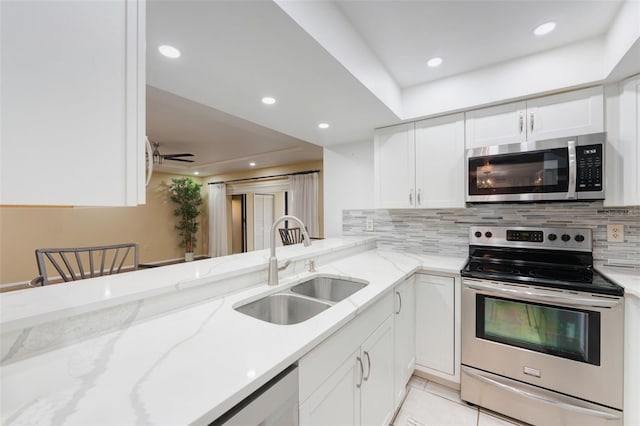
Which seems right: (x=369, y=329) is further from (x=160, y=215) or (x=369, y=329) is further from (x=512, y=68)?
(x=160, y=215)

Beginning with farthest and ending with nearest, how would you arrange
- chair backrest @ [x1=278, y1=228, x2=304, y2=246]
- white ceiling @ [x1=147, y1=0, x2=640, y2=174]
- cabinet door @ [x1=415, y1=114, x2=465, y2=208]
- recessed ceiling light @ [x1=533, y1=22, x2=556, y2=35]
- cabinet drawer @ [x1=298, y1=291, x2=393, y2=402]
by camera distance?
1. chair backrest @ [x1=278, y1=228, x2=304, y2=246]
2. cabinet door @ [x1=415, y1=114, x2=465, y2=208]
3. recessed ceiling light @ [x1=533, y1=22, x2=556, y2=35]
4. white ceiling @ [x1=147, y1=0, x2=640, y2=174]
5. cabinet drawer @ [x1=298, y1=291, x2=393, y2=402]

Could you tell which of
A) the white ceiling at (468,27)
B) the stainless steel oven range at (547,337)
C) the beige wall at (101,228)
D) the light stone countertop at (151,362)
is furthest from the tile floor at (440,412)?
the beige wall at (101,228)

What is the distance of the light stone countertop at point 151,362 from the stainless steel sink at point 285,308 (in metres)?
0.17

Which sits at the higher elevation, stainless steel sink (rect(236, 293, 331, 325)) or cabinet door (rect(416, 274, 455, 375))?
stainless steel sink (rect(236, 293, 331, 325))

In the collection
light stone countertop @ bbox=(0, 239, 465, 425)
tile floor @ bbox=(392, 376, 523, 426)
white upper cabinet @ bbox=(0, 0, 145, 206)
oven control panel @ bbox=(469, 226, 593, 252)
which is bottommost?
tile floor @ bbox=(392, 376, 523, 426)

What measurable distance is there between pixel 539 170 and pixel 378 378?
5.62 ft

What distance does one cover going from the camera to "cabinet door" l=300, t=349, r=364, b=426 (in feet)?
2.94

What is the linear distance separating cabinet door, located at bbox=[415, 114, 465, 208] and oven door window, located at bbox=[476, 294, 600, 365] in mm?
820

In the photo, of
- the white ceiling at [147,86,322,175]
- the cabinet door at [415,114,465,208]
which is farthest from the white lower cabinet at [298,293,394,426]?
the white ceiling at [147,86,322,175]

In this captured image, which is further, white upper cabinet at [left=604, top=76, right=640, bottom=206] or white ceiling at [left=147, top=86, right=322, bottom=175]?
white ceiling at [left=147, top=86, right=322, bottom=175]

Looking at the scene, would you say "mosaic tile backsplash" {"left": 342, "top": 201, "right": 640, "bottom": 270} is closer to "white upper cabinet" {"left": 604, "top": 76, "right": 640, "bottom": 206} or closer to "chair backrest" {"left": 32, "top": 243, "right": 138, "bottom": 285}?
"white upper cabinet" {"left": 604, "top": 76, "right": 640, "bottom": 206}

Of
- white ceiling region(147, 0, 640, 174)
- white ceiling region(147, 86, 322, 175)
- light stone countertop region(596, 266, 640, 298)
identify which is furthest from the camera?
white ceiling region(147, 86, 322, 175)

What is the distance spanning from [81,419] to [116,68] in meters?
0.74

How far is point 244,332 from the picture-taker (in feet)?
3.04
